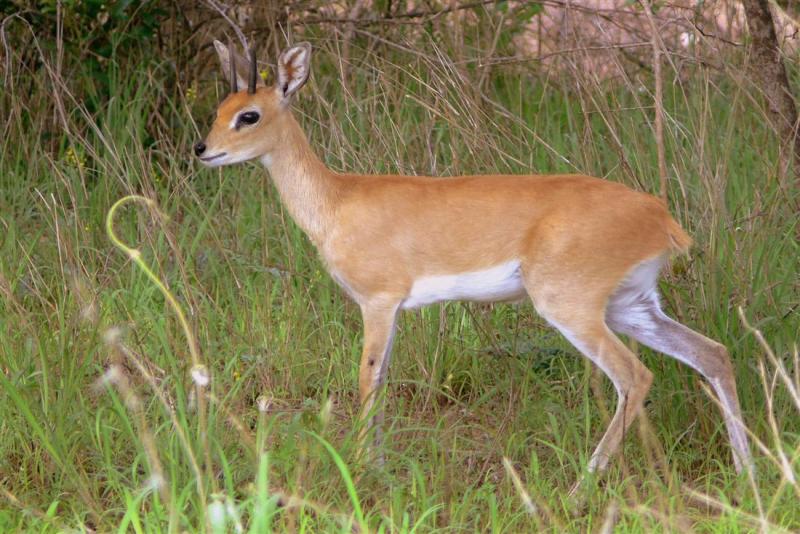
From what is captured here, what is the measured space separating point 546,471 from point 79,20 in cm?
434

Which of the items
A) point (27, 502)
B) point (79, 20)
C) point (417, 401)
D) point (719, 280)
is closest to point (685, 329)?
point (719, 280)

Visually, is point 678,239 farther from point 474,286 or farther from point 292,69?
point 292,69

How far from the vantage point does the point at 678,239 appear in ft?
14.4

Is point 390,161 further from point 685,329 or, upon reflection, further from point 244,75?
point 685,329

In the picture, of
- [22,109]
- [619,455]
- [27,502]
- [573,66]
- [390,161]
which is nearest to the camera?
[27,502]

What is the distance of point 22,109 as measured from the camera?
7.38 metres

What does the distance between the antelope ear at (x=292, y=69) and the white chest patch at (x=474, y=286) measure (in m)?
0.92

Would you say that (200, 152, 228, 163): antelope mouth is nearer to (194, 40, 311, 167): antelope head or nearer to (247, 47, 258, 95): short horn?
(194, 40, 311, 167): antelope head

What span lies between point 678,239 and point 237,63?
1.89m

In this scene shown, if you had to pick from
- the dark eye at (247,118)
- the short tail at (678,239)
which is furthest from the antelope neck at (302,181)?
the short tail at (678,239)

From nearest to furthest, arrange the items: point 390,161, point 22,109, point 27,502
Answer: point 27,502, point 390,161, point 22,109

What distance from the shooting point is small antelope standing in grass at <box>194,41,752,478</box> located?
14.3ft

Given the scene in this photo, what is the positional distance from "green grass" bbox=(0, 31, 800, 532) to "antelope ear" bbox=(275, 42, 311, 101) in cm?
48

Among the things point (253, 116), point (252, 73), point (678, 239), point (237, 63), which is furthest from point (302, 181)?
point (678, 239)
